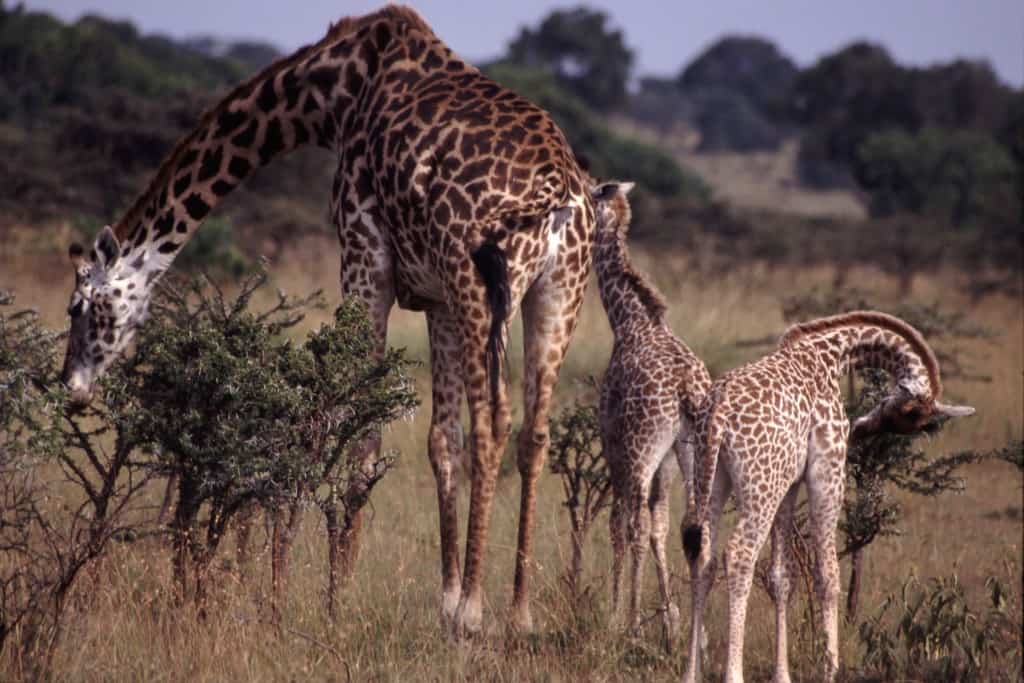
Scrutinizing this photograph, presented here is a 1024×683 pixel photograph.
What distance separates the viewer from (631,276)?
22.5 ft

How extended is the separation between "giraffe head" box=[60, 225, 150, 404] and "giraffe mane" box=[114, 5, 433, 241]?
21cm

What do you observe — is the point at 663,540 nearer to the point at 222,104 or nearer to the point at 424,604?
the point at 424,604

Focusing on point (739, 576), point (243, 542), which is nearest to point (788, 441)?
point (739, 576)

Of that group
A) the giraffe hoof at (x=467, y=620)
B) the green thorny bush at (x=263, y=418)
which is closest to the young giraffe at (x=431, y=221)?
the giraffe hoof at (x=467, y=620)

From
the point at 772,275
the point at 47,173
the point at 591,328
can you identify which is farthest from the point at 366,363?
the point at 772,275

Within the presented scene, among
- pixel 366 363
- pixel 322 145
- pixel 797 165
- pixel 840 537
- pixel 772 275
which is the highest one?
pixel 797 165

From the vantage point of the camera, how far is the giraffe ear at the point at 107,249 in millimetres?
6285

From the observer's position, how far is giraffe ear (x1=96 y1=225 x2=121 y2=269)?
629 centimetres

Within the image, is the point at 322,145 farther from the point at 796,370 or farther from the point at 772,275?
the point at 772,275

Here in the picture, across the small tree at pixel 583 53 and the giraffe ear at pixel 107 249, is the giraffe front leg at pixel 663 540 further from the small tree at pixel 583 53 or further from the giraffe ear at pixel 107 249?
the small tree at pixel 583 53

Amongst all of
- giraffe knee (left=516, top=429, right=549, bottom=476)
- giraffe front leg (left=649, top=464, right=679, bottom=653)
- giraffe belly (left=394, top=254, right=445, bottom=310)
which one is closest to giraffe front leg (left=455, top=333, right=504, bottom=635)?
giraffe knee (left=516, top=429, right=549, bottom=476)

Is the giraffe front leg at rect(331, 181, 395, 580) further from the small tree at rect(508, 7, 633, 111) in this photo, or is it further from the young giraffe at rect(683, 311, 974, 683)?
the small tree at rect(508, 7, 633, 111)

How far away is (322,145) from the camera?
6.62m

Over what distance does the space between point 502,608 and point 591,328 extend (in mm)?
7110
